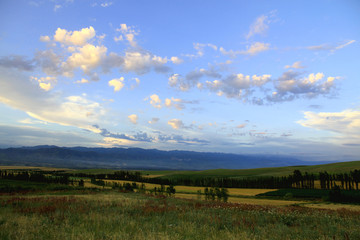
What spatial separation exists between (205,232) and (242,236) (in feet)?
5.46

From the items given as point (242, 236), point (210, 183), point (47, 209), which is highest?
point (242, 236)

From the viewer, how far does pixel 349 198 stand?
266ft

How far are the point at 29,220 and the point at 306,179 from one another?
15202 cm

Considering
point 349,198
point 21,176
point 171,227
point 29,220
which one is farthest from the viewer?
point 21,176

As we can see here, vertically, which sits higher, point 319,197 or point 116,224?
point 116,224

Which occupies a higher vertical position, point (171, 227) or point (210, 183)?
point (171, 227)

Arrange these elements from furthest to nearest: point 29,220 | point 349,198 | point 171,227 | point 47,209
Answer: point 349,198
point 47,209
point 29,220
point 171,227

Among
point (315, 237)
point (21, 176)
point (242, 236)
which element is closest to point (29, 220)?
point (242, 236)

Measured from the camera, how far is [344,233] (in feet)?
31.5

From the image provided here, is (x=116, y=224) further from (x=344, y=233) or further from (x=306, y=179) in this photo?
(x=306, y=179)

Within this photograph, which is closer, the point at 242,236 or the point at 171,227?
the point at 242,236

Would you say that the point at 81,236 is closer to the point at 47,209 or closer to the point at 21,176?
the point at 47,209

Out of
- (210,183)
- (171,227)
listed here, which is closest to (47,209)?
(171,227)

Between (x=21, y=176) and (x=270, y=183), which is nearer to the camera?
(x=270, y=183)
